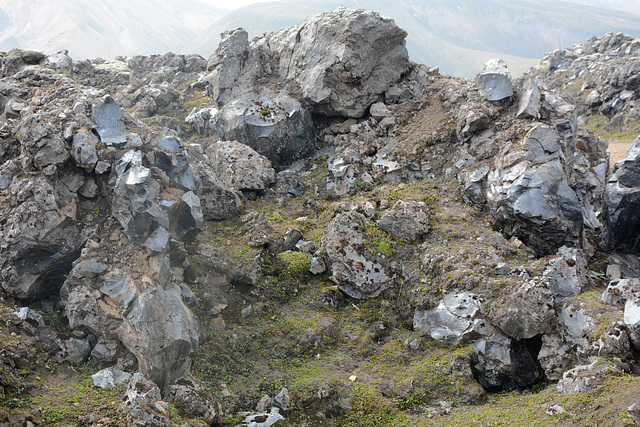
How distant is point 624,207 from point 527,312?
8.34 metres

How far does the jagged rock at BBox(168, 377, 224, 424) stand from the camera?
415 inches

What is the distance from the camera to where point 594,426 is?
9.34 meters

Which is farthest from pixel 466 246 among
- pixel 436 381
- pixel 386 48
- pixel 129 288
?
pixel 386 48

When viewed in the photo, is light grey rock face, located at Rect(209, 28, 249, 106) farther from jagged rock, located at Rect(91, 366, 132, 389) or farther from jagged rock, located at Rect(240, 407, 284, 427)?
jagged rock, located at Rect(240, 407, 284, 427)

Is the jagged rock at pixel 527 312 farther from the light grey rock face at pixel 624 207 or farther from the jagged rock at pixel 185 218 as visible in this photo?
the jagged rock at pixel 185 218

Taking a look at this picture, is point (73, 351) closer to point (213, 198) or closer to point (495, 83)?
point (213, 198)

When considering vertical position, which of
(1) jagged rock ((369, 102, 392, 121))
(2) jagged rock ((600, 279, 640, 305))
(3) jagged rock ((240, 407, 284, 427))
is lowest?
(3) jagged rock ((240, 407, 284, 427))

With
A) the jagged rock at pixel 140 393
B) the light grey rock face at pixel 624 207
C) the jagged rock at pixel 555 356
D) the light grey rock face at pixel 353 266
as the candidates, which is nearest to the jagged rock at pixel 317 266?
the light grey rock face at pixel 353 266

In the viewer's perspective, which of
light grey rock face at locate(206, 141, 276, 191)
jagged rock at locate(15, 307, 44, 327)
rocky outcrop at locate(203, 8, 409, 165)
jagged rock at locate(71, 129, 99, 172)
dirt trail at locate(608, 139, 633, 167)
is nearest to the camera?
jagged rock at locate(15, 307, 44, 327)

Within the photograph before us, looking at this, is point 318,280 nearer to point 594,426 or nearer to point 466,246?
point 466,246

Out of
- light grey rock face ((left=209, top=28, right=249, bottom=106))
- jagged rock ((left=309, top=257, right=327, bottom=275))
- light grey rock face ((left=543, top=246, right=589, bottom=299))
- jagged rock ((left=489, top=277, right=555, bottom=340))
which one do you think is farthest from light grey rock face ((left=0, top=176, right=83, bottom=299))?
light grey rock face ((left=543, top=246, right=589, bottom=299))

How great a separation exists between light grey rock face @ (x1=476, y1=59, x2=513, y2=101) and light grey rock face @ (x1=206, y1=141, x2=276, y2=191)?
37.3 ft

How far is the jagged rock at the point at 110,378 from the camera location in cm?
1050

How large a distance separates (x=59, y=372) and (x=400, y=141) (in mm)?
17476
